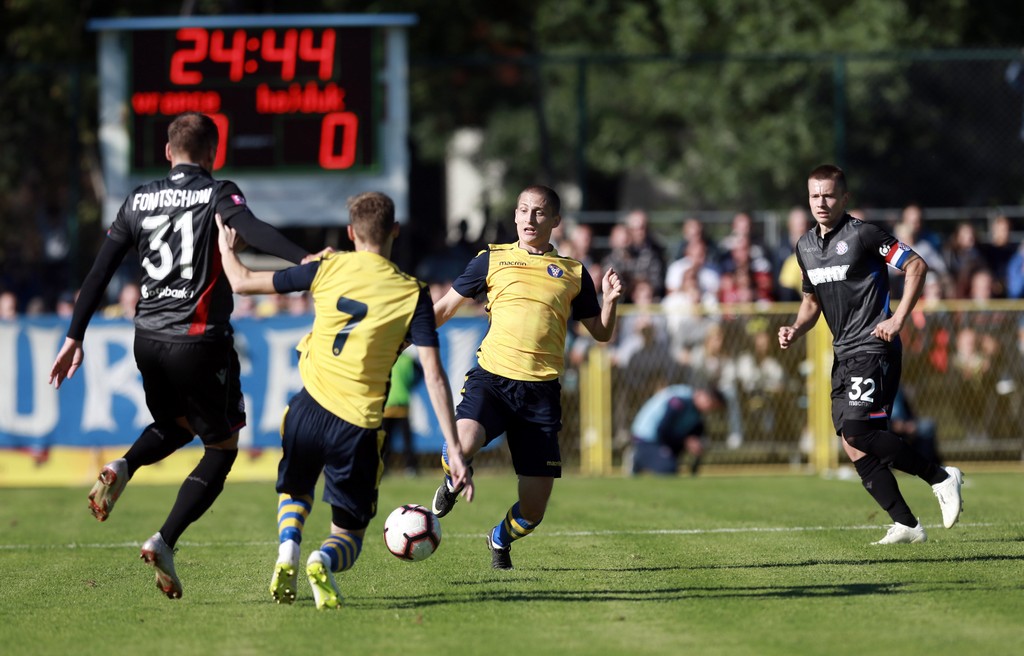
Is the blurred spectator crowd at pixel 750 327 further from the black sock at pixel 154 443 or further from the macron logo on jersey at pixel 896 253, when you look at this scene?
the black sock at pixel 154 443

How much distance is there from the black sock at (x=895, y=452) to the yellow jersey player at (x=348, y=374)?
343 cm

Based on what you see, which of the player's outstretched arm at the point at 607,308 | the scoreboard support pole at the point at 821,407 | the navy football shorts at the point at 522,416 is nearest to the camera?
the player's outstretched arm at the point at 607,308

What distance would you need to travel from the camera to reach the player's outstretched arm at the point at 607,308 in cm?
759

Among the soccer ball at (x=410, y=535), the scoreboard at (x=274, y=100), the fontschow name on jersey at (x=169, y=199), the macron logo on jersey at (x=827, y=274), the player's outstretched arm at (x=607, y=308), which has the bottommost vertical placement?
the soccer ball at (x=410, y=535)

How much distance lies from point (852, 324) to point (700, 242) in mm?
8902

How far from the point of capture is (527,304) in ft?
26.1

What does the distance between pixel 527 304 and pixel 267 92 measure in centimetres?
1021

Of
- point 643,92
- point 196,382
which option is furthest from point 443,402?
point 643,92

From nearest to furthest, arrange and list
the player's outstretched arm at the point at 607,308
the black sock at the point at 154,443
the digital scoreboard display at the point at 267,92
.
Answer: the black sock at the point at 154,443
the player's outstretched arm at the point at 607,308
the digital scoreboard display at the point at 267,92

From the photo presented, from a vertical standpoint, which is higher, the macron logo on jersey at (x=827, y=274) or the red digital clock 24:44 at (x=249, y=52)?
the red digital clock 24:44 at (x=249, y=52)

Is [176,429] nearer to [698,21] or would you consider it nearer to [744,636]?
[744,636]

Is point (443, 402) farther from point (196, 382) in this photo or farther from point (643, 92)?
point (643, 92)

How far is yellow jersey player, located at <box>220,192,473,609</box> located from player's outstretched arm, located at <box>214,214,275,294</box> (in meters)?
0.01

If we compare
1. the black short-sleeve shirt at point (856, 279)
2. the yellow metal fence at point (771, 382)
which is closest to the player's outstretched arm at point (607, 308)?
the black short-sleeve shirt at point (856, 279)
